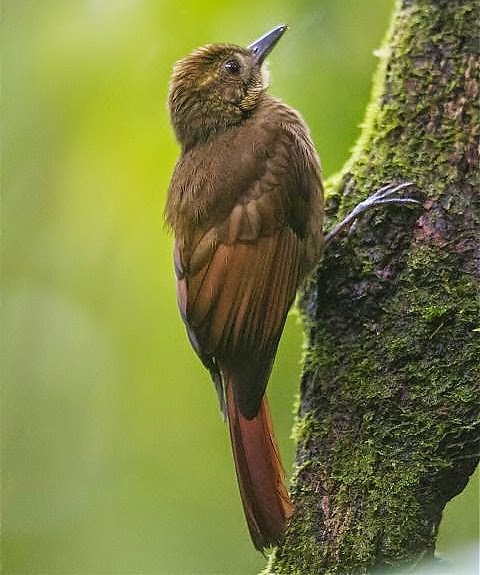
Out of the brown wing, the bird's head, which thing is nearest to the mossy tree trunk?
the brown wing

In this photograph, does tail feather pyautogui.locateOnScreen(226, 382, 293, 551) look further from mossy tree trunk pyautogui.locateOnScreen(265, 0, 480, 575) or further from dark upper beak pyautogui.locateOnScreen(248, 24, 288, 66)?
dark upper beak pyautogui.locateOnScreen(248, 24, 288, 66)

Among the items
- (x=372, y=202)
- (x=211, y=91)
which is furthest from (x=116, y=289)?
(x=372, y=202)

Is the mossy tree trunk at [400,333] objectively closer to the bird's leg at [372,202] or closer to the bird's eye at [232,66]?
the bird's leg at [372,202]

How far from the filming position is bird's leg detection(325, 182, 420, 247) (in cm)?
244

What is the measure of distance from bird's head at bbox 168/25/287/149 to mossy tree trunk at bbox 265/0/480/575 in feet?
1.76

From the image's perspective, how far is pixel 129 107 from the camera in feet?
10.3

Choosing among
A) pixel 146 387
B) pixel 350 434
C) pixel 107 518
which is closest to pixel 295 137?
pixel 350 434

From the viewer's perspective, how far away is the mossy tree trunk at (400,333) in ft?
7.10

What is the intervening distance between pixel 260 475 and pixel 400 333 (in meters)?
0.55

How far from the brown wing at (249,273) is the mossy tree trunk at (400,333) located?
0.48 ft

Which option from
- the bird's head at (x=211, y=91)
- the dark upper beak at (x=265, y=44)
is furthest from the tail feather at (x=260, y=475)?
the dark upper beak at (x=265, y=44)

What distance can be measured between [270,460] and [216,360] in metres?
0.35

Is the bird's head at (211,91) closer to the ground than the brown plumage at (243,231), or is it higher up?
higher up

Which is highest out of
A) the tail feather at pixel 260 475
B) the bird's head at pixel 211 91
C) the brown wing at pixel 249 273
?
the bird's head at pixel 211 91
